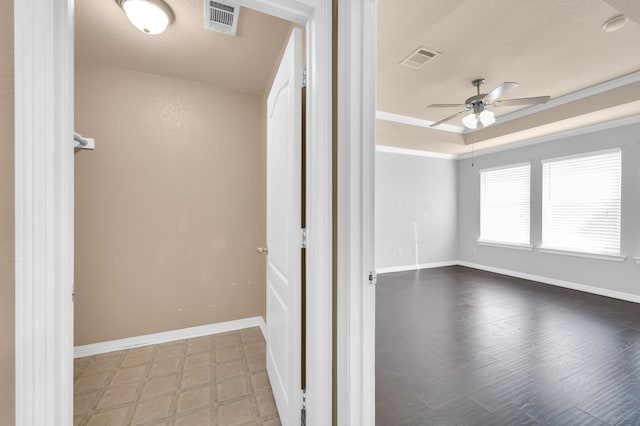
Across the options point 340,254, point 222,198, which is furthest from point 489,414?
point 222,198

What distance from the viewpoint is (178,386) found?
1.85 m

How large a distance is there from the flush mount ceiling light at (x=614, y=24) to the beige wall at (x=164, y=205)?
3.18 meters

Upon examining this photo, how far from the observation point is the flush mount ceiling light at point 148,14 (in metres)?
1.55

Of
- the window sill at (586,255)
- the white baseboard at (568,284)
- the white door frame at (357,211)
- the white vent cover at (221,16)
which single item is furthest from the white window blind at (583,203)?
the white vent cover at (221,16)

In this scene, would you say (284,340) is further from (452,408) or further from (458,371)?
(458,371)

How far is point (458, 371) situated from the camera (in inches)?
80.9

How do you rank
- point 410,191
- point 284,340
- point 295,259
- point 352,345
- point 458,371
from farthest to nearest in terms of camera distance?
point 410,191 → point 458,371 → point 284,340 → point 295,259 → point 352,345

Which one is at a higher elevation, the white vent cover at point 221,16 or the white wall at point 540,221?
the white vent cover at point 221,16

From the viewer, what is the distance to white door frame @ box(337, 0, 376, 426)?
1.08 m

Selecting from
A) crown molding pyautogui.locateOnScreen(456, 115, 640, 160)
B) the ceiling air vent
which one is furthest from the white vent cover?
crown molding pyautogui.locateOnScreen(456, 115, 640, 160)

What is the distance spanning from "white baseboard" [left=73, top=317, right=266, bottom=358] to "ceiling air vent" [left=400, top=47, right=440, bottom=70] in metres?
3.19

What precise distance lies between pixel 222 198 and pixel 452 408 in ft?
8.57

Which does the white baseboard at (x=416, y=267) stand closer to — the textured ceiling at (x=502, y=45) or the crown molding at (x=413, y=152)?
the crown molding at (x=413, y=152)

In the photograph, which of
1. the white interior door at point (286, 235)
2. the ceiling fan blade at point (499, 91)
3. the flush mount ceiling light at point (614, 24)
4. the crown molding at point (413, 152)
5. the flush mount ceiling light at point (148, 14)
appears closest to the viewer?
the white interior door at point (286, 235)
